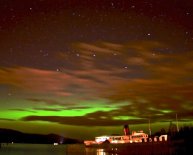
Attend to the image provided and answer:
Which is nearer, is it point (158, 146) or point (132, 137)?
point (158, 146)

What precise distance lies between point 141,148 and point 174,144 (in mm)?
23028

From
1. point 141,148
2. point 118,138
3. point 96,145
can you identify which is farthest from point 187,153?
point 96,145

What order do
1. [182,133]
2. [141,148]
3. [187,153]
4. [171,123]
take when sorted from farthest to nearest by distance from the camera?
[171,123] → [141,148] → [182,133] → [187,153]

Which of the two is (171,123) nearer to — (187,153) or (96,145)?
(96,145)

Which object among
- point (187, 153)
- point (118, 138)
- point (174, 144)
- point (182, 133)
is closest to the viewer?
point (187, 153)

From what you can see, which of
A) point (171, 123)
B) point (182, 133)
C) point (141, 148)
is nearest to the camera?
point (182, 133)

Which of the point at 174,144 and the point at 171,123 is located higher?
the point at 171,123

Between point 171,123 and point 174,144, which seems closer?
point 174,144

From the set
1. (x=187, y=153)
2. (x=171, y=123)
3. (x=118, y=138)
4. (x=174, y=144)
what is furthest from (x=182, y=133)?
(x=118, y=138)

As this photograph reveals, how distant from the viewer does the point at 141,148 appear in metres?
90.2

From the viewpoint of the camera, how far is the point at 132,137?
4729 inches

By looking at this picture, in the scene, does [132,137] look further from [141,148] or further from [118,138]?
[141,148]

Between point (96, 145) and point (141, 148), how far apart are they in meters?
55.2

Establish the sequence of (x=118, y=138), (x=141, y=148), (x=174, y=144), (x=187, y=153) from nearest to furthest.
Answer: (x=187, y=153)
(x=174, y=144)
(x=141, y=148)
(x=118, y=138)
